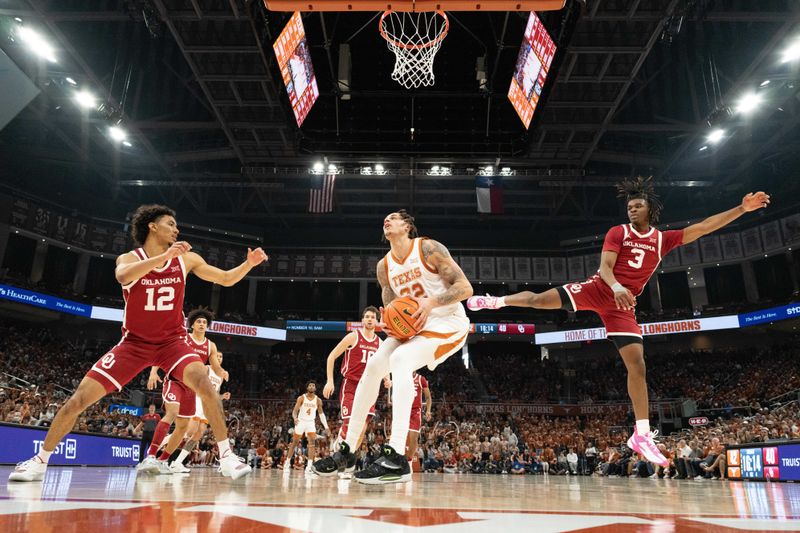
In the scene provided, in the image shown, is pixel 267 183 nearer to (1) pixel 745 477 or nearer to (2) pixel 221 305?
(2) pixel 221 305

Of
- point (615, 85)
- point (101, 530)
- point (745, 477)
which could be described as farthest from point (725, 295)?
point (101, 530)

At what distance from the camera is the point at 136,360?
4324 millimetres

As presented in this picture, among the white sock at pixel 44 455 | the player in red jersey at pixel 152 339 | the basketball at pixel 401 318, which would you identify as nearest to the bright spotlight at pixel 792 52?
the basketball at pixel 401 318

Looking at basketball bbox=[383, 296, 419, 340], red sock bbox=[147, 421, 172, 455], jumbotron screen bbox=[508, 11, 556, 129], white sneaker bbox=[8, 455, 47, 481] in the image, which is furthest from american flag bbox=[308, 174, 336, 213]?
basketball bbox=[383, 296, 419, 340]

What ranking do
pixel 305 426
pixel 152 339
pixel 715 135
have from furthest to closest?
pixel 715 135
pixel 305 426
pixel 152 339

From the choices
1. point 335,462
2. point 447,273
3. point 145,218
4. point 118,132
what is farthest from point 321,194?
point 335,462

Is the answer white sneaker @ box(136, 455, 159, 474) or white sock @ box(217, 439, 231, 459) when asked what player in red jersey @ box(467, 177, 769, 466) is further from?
white sneaker @ box(136, 455, 159, 474)

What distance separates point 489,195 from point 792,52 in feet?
36.5

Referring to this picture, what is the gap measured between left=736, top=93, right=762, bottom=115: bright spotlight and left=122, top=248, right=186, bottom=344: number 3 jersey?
67.7 feet

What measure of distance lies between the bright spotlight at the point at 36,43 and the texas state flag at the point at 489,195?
16.1 metres

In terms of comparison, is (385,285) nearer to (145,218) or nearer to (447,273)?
(447,273)

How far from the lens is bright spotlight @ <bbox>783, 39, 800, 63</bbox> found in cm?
1664

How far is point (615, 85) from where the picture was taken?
19.3 meters

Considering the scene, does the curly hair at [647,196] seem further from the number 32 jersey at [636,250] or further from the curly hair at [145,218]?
the curly hair at [145,218]
